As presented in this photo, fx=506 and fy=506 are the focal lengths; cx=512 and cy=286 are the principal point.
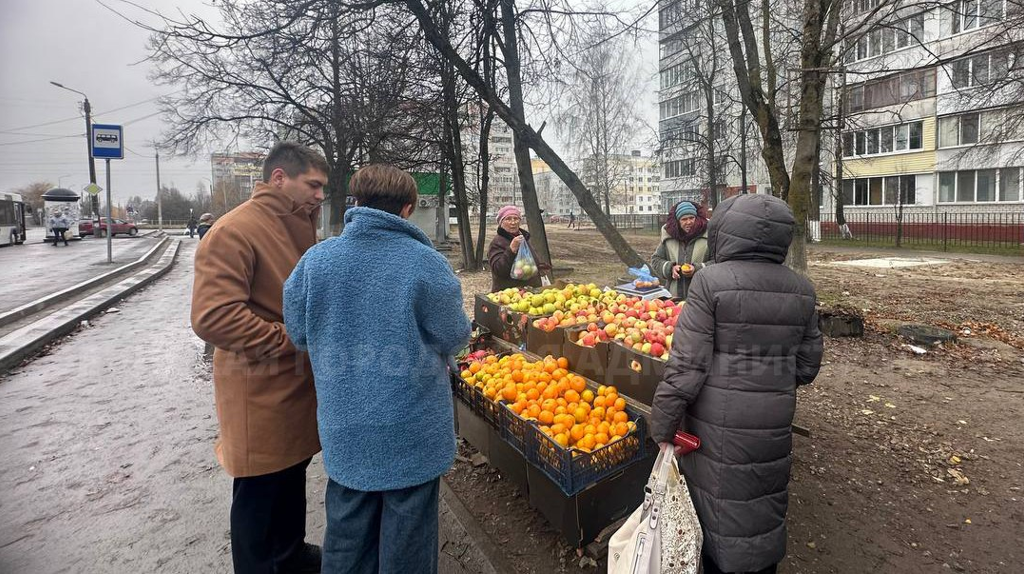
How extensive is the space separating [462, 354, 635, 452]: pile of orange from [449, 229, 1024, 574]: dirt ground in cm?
68

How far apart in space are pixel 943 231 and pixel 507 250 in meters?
21.7

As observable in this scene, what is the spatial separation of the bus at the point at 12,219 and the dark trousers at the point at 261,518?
103 ft

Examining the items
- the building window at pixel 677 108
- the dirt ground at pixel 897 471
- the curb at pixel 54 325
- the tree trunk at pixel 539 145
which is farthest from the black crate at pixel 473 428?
the building window at pixel 677 108

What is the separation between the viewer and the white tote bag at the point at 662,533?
1.84 m

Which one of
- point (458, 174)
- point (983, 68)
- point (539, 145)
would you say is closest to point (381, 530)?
point (539, 145)

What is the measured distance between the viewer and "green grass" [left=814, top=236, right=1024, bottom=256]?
16.2 metres

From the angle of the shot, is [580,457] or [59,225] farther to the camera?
[59,225]

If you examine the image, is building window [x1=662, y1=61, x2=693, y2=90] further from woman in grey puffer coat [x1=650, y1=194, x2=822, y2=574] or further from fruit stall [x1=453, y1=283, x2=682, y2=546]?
woman in grey puffer coat [x1=650, y1=194, x2=822, y2=574]

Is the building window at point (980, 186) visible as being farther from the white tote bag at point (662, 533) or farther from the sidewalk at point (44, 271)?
the sidewalk at point (44, 271)

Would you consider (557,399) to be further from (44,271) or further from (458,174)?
(44,271)

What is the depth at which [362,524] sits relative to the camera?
1755mm

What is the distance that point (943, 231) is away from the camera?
19.1 metres

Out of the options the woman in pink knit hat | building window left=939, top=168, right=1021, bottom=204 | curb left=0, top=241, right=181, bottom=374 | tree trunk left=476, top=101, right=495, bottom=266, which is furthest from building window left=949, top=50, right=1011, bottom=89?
curb left=0, top=241, right=181, bottom=374

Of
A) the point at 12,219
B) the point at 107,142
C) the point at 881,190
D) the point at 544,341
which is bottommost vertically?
the point at 544,341
